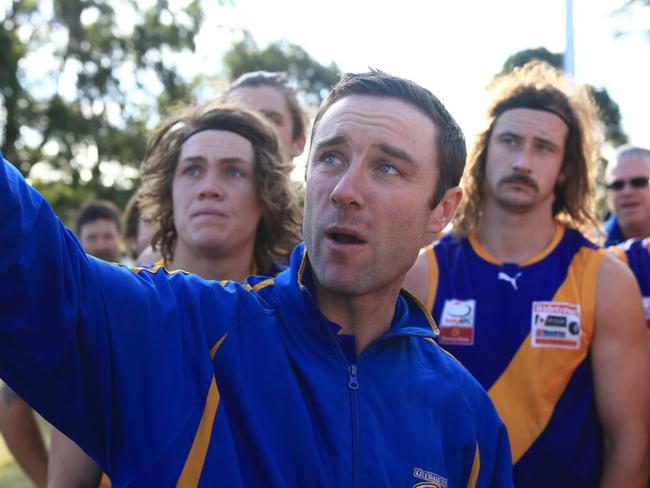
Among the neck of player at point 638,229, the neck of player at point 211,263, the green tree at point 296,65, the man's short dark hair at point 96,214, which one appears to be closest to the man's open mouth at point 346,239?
the neck of player at point 211,263

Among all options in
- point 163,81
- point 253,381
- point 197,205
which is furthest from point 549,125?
point 163,81

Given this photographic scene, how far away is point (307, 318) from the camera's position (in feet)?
7.06

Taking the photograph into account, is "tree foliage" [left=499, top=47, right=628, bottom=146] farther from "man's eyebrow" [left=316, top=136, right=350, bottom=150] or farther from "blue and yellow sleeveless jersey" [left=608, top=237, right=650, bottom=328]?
"man's eyebrow" [left=316, top=136, right=350, bottom=150]

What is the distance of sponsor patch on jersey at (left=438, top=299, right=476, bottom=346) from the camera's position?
3.54 meters

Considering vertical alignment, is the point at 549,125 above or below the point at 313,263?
above

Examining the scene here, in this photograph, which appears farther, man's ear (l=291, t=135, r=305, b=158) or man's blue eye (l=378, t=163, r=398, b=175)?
man's ear (l=291, t=135, r=305, b=158)

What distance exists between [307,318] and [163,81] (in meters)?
25.5

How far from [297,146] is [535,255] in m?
2.00

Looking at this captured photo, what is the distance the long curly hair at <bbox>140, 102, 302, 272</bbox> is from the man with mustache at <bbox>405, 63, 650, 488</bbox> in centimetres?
65

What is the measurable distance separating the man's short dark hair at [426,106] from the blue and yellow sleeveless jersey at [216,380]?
1.52 feet

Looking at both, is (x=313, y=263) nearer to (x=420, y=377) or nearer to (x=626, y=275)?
(x=420, y=377)

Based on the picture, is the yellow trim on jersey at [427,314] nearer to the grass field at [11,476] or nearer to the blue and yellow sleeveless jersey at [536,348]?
the blue and yellow sleeveless jersey at [536,348]

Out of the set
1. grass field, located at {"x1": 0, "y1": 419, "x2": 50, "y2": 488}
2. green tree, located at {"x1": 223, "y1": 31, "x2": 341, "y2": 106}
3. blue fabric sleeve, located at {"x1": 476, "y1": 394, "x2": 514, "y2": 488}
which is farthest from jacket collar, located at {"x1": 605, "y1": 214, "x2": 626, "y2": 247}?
green tree, located at {"x1": 223, "y1": 31, "x2": 341, "y2": 106}

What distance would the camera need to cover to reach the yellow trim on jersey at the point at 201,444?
72.1 inches
